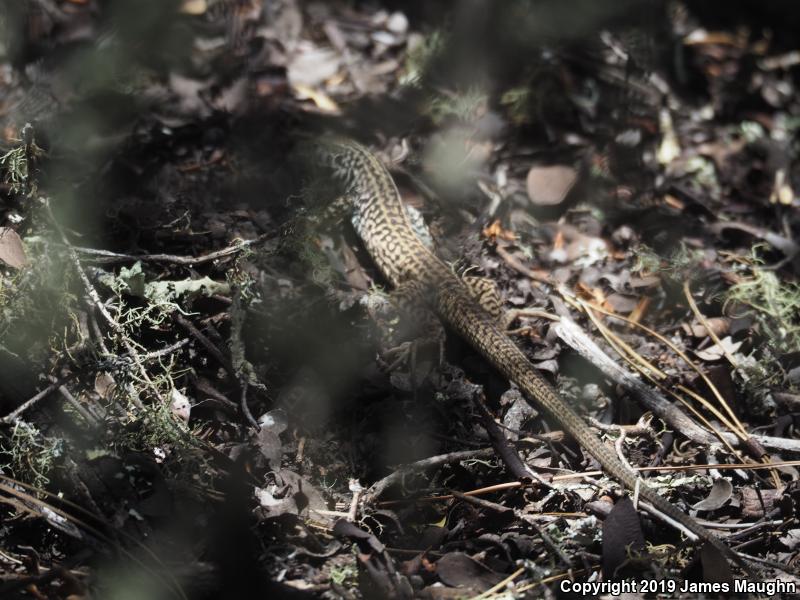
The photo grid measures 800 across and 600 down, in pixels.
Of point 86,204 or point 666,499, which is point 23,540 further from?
point 666,499

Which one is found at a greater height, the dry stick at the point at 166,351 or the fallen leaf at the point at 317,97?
the fallen leaf at the point at 317,97

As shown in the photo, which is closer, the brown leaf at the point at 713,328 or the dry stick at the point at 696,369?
the dry stick at the point at 696,369

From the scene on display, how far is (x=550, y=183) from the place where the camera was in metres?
5.42

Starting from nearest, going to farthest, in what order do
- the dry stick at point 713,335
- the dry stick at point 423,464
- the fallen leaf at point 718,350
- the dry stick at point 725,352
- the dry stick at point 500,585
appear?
the dry stick at point 500,585
the dry stick at point 423,464
the dry stick at point 725,352
the dry stick at point 713,335
the fallen leaf at point 718,350

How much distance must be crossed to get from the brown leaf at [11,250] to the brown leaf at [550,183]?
3556 millimetres

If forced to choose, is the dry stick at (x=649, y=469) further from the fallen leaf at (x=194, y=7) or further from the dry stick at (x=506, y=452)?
the fallen leaf at (x=194, y=7)

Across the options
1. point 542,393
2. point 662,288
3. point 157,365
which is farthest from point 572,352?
point 157,365

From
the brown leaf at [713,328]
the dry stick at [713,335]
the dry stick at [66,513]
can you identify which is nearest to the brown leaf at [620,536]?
the dry stick at [713,335]

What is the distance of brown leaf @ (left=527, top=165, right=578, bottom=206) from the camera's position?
5.34 metres

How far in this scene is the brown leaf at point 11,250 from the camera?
3.86 metres

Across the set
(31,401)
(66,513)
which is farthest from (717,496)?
(31,401)

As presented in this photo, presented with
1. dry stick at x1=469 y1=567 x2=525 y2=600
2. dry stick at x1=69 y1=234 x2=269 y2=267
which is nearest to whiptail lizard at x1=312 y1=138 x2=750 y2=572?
dry stick at x1=469 y1=567 x2=525 y2=600

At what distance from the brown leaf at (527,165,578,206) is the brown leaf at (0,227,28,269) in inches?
140

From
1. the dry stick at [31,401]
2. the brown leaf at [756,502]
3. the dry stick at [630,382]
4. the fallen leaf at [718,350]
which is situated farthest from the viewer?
the fallen leaf at [718,350]
